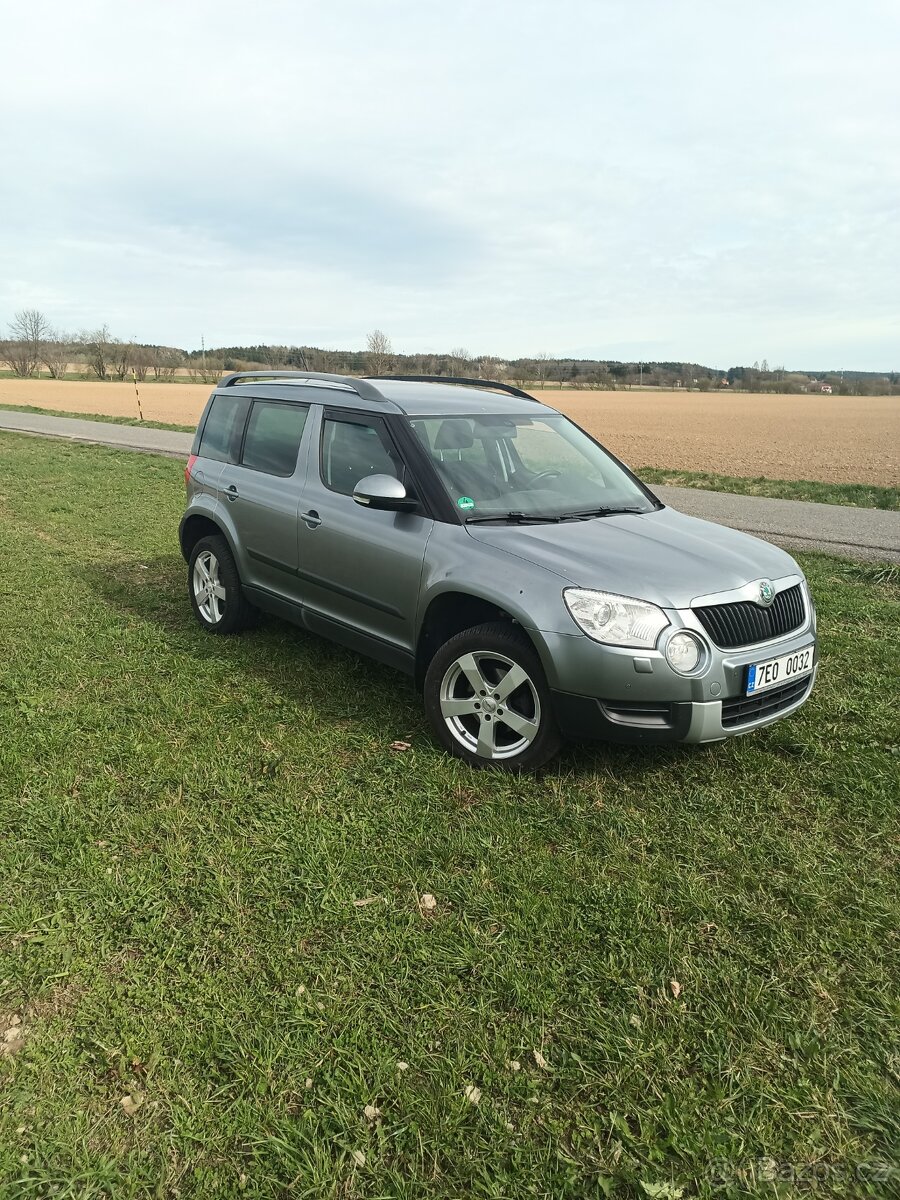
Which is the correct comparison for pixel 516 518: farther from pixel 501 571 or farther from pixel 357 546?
pixel 357 546

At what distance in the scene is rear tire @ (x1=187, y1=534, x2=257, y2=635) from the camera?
5.40m

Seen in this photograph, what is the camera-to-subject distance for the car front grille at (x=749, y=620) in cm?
338

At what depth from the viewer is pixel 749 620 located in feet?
11.5

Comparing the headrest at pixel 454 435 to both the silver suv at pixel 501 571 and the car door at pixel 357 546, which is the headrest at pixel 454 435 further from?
the car door at pixel 357 546

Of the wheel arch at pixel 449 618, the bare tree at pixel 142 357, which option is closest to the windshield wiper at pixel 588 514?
the wheel arch at pixel 449 618

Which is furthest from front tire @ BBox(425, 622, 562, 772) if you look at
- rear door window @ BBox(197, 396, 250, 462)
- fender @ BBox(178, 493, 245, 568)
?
rear door window @ BBox(197, 396, 250, 462)

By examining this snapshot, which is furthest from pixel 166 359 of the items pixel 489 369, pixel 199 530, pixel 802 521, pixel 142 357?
pixel 199 530

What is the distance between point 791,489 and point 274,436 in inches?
454

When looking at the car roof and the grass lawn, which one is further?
the car roof

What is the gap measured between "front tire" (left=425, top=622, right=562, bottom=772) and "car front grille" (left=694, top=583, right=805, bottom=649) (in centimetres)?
74

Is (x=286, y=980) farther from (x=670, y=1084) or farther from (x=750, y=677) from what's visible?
(x=750, y=677)

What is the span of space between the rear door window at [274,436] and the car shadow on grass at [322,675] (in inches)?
46.1

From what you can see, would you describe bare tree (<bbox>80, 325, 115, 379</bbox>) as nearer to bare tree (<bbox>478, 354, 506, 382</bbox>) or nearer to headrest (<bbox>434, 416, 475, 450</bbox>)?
bare tree (<bbox>478, 354, 506, 382</bbox>)

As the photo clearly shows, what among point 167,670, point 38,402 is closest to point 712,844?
point 167,670
